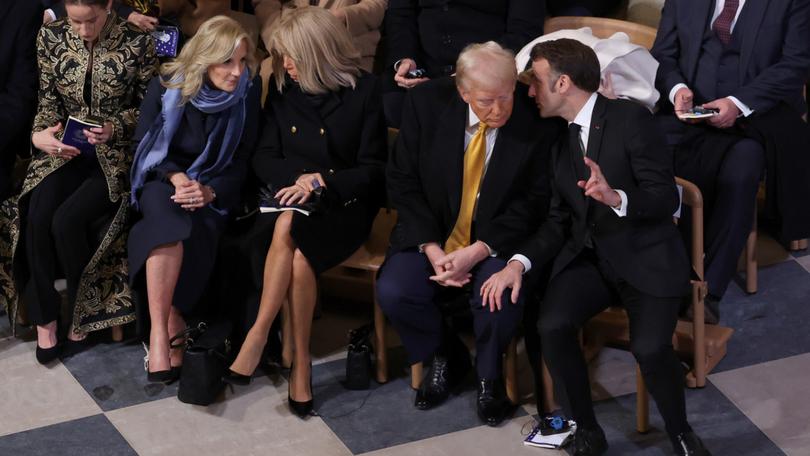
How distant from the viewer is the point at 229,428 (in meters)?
5.22

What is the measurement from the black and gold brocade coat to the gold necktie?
1.29 meters

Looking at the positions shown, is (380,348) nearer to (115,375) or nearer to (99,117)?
(115,375)

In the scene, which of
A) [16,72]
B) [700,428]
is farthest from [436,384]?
[16,72]

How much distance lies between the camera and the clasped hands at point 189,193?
5473 millimetres

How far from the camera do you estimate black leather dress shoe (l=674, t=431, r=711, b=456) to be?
487 cm

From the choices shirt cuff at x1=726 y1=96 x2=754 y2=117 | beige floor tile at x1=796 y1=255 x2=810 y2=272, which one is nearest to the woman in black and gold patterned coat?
shirt cuff at x1=726 y1=96 x2=754 y2=117

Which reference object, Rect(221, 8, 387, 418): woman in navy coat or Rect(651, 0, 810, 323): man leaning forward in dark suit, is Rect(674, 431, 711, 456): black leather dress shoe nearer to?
Rect(651, 0, 810, 323): man leaning forward in dark suit

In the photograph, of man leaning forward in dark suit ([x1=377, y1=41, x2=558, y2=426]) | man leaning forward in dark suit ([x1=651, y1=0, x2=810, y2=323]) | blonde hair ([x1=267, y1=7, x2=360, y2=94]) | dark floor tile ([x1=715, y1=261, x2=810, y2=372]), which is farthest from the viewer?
man leaning forward in dark suit ([x1=651, y1=0, x2=810, y2=323])

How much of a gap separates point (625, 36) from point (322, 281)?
1.55 m

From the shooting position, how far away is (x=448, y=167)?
5.25m

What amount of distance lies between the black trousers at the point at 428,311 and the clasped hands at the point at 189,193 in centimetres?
74

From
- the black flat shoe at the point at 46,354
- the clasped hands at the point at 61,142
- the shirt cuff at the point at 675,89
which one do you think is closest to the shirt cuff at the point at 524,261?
the shirt cuff at the point at 675,89

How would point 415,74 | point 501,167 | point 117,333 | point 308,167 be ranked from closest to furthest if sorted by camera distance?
1. point 501,167
2. point 308,167
3. point 117,333
4. point 415,74

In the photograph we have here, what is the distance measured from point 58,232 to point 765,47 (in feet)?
9.27
